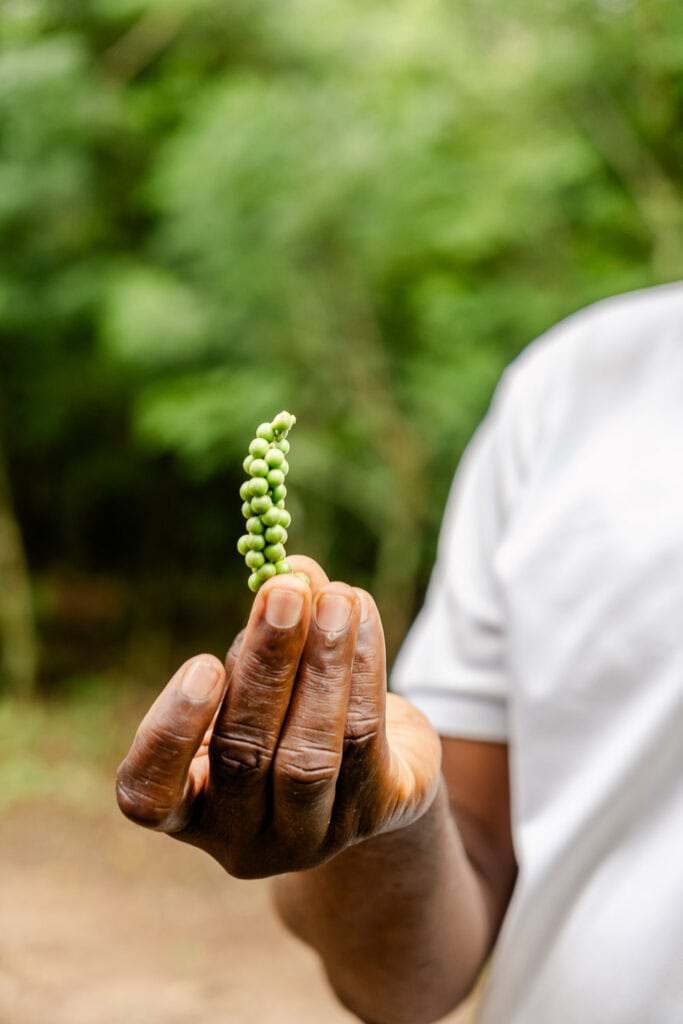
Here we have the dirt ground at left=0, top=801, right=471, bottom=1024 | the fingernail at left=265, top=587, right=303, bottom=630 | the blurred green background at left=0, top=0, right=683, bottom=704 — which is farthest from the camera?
the blurred green background at left=0, top=0, right=683, bottom=704

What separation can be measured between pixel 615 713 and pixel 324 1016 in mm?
2768

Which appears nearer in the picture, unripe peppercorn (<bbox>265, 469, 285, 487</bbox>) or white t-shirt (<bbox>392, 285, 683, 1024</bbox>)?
unripe peppercorn (<bbox>265, 469, 285, 487</bbox>)

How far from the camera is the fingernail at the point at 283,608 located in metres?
0.73

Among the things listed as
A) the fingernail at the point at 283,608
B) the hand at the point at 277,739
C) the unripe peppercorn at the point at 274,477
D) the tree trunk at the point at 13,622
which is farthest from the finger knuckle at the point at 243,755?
the tree trunk at the point at 13,622

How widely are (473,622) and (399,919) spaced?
0.44 meters

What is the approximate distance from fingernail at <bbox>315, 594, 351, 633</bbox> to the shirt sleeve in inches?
26.3

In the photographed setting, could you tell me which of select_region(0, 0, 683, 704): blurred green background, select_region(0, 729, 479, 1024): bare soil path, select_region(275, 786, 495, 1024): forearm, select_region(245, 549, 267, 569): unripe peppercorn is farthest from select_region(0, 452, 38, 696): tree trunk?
select_region(245, 549, 267, 569): unripe peppercorn

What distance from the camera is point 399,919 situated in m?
1.17

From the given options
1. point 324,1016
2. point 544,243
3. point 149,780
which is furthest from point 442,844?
point 544,243

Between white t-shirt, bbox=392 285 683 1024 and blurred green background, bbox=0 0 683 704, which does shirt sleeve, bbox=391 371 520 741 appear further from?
blurred green background, bbox=0 0 683 704

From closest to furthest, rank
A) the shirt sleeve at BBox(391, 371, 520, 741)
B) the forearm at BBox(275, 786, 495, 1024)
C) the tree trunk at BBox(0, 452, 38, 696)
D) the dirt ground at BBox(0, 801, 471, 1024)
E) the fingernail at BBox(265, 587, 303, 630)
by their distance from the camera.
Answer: the fingernail at BBox(265, 587, 303, 630) < the forearm at BBox(275, 786, 495, 1024) < the shirt sleeve at BBox(391, 371, 520, 741) < the dirt ground at BBox(0, 801, 471, 1024) < the tree trunk at BBox(0, 452, 38, 696)

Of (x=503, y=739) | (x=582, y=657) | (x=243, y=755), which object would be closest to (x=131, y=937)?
(x=503, y=739)

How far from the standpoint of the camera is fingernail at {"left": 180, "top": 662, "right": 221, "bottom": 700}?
74 cm

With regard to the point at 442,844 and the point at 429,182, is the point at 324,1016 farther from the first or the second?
the point at 429,182
